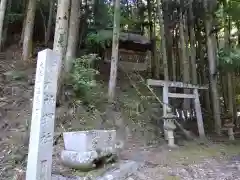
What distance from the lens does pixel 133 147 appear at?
21.7ft

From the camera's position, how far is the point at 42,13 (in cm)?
1141

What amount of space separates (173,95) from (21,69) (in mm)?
4457

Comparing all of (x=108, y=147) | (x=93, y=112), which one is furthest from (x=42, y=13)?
(x=108, y=147)

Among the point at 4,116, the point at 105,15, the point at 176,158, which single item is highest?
the point at 105,15

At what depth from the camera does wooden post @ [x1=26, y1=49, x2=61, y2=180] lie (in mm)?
3434

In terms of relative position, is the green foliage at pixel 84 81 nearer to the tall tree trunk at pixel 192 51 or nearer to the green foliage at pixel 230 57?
the green foliage at pixel 230 57

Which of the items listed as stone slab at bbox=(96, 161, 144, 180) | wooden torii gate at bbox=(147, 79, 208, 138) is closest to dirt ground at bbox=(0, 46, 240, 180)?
stone slab at bbox=(96, 161, 144, 180)

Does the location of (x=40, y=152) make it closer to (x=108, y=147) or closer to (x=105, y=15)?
(x=108, y=147)

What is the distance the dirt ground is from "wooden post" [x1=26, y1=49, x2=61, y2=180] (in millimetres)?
1110

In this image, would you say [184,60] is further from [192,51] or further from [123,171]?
[123,171]

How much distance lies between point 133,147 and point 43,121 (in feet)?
11.2

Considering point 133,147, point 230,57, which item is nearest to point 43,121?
point 133,147

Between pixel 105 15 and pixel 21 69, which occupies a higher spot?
pixel 105 15

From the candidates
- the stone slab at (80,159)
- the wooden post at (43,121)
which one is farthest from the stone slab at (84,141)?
the wooden post at (43,121)
